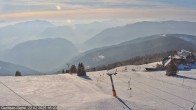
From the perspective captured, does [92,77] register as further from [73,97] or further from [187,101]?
[187,101]

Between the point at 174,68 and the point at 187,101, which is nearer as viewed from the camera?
the point at 187,101

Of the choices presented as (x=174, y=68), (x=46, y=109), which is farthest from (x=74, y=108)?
(x=174, y=68)

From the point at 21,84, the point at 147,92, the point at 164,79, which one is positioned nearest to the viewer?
the point at 147,92

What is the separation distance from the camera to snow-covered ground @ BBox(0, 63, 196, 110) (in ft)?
163

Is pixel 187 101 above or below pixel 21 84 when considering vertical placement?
below

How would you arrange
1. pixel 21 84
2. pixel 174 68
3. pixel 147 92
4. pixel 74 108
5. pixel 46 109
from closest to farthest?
pixel 46 109 < pixel 74 108 < pixel 147 92 < pixel 21 84 < pixel 174 68

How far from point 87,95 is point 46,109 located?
49.3 ft

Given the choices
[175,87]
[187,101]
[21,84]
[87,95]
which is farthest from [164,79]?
[21,84]

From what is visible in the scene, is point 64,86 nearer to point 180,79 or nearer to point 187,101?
point 187,101

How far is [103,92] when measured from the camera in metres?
61.2

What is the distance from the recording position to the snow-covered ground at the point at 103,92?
49.5m

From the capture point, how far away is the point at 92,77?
78812mm

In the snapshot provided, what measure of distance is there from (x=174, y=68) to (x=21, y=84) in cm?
3986

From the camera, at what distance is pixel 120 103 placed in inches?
1960
